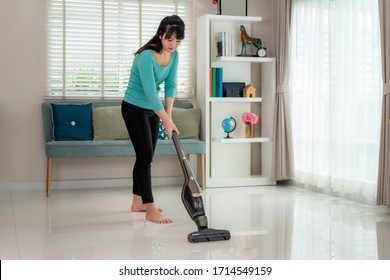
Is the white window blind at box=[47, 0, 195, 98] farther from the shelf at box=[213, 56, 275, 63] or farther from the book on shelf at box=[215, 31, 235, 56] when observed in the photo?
the shelf at box=[213, 56, 275, 63]

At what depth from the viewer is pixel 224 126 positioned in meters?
5.81

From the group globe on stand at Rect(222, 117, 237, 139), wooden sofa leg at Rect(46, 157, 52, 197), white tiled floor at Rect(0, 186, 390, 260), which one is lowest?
white tiled floor at Rect(0, 186, 390, 260)

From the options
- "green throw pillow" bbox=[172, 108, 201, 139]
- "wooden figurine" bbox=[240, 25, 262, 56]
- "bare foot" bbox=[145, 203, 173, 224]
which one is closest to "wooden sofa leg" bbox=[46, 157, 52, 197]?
"green throw pillow" bbox=[172, 108, 201, 139]

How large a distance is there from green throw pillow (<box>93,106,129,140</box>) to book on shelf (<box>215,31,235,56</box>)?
3.92 ft

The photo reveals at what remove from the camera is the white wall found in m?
5.53

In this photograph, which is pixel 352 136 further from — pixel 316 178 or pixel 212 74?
pixel 212 74

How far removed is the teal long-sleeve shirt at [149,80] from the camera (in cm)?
362

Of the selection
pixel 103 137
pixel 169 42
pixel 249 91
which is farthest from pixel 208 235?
pixel 249 91

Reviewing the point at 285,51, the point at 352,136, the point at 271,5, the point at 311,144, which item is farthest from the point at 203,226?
the point at 271,5

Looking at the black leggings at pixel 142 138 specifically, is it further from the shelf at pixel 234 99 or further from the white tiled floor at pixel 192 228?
the shelf at pixel 234 99

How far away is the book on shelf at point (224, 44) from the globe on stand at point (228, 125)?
2.14 feet

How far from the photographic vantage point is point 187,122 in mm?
5809

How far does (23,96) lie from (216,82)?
1870 mm
